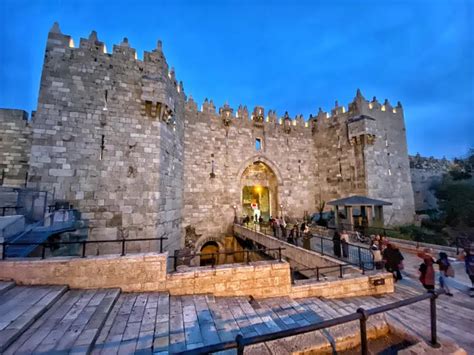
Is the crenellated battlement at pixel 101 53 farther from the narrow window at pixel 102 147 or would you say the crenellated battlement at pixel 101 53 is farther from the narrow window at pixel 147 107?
the narrow window at pixel 102 147

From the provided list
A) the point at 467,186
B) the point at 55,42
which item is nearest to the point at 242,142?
the point at 55,42

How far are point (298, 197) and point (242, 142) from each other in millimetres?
6697

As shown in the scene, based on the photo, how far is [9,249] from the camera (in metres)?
4.75

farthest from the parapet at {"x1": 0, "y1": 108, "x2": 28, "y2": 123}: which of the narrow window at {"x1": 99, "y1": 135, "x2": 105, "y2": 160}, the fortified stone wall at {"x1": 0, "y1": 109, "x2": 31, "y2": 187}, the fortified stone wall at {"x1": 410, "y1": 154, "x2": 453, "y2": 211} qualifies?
the fortified stone wall at {"x1": 410, "y1": 154, "x2": 453, "y2": 211}

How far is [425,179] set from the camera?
70.5ft

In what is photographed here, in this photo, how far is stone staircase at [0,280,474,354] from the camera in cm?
275

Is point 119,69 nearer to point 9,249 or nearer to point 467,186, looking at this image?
point 9,249

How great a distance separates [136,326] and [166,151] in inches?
331

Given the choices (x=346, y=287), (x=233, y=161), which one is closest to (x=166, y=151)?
(x=233, y=161)

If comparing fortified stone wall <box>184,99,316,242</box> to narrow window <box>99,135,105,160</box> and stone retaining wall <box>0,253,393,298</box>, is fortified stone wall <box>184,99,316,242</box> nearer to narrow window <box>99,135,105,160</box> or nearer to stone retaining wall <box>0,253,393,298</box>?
narrow window <box>99,135,105,160</box>

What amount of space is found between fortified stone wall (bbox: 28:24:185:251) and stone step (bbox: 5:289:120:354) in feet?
16.5

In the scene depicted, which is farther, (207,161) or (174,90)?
(207,161)

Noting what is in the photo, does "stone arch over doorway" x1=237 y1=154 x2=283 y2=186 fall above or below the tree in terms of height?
above

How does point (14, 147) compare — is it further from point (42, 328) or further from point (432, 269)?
point (432, 269)
